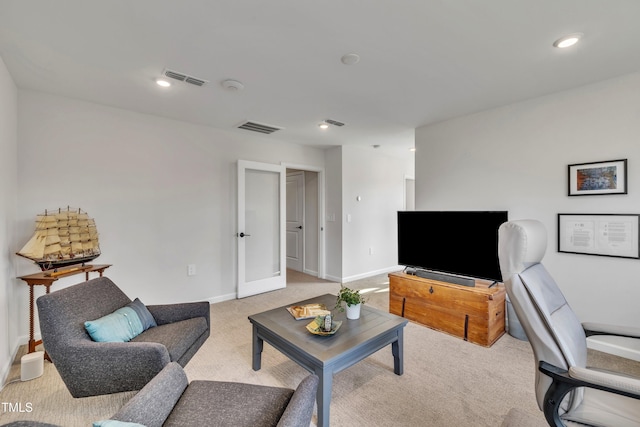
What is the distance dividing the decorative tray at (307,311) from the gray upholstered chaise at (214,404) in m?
0.80

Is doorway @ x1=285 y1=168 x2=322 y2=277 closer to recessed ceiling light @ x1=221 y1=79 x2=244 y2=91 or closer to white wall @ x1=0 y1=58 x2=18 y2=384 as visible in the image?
recessed ceiling light @ x1=221 y1=79 x2=244 y2=91

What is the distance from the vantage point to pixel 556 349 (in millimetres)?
1137

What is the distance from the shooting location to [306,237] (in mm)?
5438

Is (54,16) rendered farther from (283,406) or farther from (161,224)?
(283,406)

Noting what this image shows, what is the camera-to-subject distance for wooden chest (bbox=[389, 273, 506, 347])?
2568 millimetres

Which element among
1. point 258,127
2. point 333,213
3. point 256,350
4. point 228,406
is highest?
point 258,127

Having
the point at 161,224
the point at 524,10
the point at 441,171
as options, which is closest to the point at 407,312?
the point at 441,171

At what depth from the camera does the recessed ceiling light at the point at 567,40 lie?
1.83 meters

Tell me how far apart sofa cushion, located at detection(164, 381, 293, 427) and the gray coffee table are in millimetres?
355

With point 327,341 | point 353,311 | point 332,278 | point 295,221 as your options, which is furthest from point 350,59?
point 295,221

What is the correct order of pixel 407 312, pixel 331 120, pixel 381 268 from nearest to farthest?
pixel 407 312 → pixel 331 120 → pixel 381 268

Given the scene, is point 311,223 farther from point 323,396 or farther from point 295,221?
point 323,396

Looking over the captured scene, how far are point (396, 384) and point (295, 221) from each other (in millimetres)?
4002

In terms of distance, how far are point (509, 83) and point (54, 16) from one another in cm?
337
